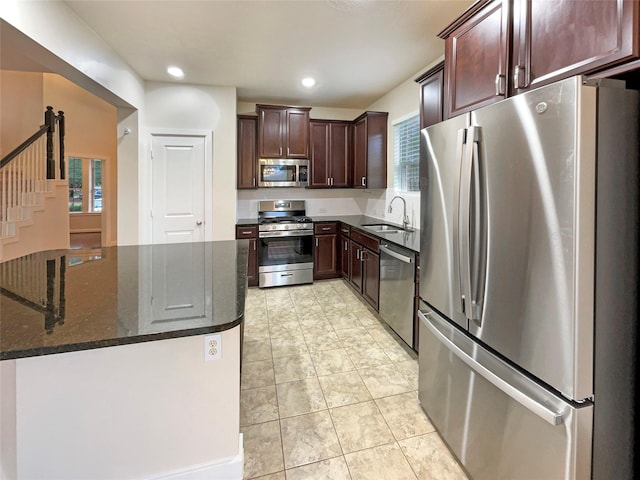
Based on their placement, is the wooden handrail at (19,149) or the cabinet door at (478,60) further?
the wooden handrail at (19,149)

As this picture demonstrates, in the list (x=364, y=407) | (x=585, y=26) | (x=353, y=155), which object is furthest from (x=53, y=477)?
(x=353, y=155)

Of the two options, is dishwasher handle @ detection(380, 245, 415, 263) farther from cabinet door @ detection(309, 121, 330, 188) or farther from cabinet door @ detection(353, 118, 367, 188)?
cabinet door @ detection(309, 121, 330, 188)

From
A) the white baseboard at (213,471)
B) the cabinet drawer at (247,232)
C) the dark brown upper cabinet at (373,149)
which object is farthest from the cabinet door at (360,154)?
the white baseboard at (213,471)

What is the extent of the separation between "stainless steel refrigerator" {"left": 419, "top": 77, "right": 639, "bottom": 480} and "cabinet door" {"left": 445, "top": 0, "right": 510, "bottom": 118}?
10.9 inches

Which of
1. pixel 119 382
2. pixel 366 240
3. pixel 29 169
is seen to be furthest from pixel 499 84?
pixel 29 169

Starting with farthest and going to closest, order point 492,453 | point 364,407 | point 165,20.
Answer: point 165,20, point 364,407, point 492,453

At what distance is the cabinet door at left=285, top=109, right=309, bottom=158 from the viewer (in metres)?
4.63

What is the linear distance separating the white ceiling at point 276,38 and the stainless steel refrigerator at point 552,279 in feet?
5.26

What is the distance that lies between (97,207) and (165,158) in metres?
6.95

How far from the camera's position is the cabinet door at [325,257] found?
478cm

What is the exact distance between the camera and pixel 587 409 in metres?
1.06

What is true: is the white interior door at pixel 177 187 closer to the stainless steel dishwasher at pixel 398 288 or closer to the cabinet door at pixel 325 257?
the cabinet door at pixel 325 257

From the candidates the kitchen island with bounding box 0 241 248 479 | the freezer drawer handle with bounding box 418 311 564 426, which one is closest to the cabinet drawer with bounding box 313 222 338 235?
the freezer drawer handle with bounding box 418 311 564 426

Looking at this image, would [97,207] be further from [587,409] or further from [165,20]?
[587,409]
